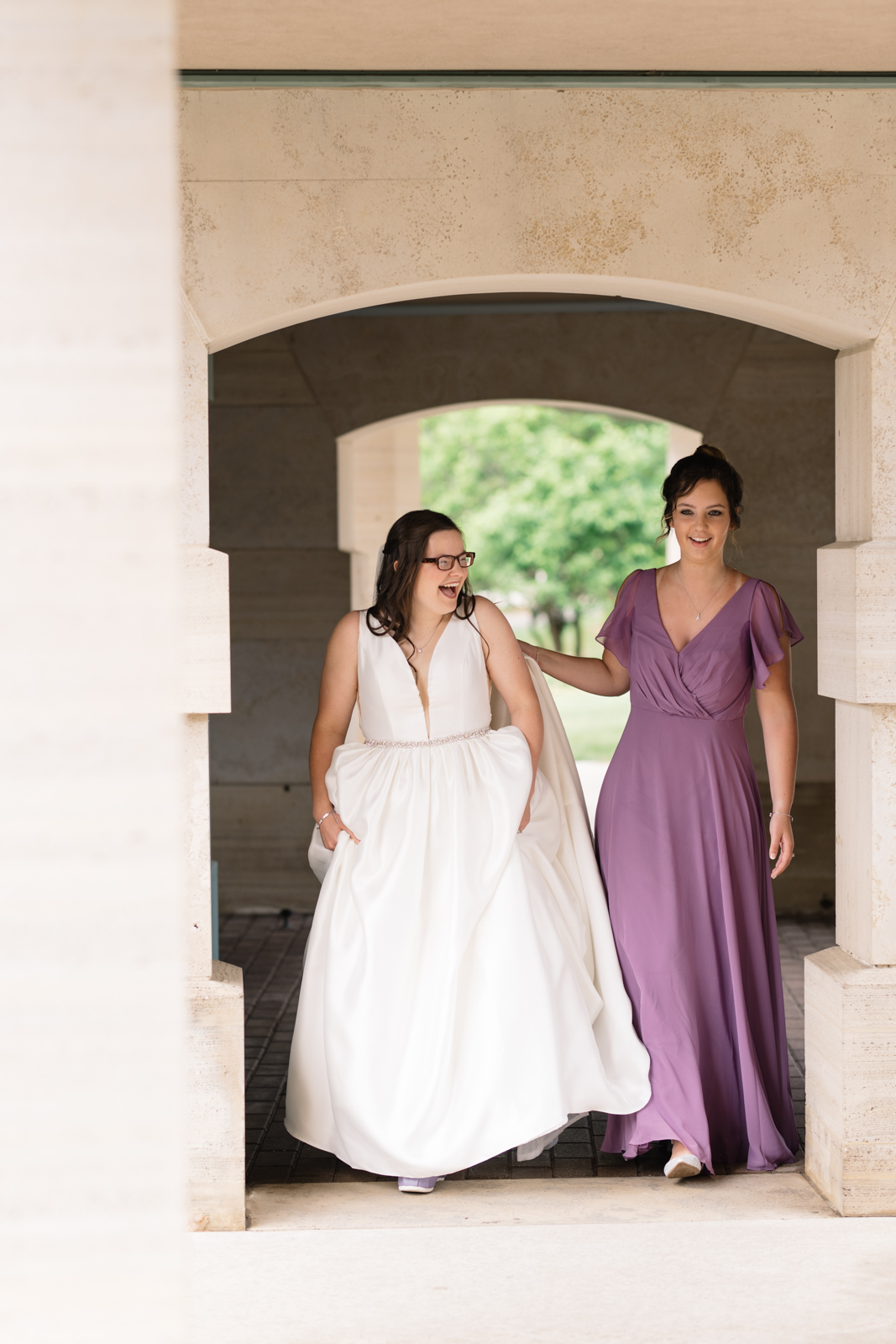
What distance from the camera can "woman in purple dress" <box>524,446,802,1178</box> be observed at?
4285 millimetres

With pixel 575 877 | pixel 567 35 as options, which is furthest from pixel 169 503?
pixel 575 877

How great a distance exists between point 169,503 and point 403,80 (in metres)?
2.47

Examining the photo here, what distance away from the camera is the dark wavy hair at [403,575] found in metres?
4.16

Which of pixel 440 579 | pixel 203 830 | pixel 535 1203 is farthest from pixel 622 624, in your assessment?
pixel 535 1203

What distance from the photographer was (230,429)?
8.30 metres

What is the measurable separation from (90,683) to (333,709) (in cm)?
257

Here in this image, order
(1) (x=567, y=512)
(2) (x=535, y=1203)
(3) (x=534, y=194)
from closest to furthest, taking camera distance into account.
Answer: (3) (x=534, y=194), (2) (x=535, y=1203), (1) (x=567, y=512)

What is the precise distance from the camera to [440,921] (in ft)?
13.4

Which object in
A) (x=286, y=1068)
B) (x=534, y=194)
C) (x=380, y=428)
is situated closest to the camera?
(x=534, y=194)

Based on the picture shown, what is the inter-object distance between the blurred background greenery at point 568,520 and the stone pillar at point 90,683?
31.6m

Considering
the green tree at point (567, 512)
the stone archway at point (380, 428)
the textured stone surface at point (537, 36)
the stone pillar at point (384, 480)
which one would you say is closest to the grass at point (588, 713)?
the green tree at point (567, 512)

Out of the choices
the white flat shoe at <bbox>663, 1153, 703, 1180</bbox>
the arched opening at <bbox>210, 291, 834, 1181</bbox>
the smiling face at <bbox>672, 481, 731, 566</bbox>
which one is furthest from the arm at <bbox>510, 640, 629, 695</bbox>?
the arched opening at <bbox>210, 291, 834, 1181</bbox>

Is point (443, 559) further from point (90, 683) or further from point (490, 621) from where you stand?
point (90, 683)

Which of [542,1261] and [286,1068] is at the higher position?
[542,1261]
